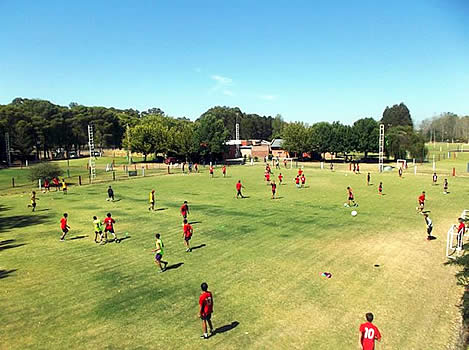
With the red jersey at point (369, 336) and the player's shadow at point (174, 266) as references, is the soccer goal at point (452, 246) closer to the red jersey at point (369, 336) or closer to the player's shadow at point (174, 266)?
the red jersey at point (369, 336)

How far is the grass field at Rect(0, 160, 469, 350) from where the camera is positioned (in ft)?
32.9

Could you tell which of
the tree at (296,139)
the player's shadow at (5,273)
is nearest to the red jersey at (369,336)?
the player's shadow at (5,273)

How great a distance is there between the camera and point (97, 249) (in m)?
17.8

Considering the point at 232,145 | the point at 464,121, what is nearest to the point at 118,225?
the point at 232,145

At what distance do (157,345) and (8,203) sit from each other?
28.8 m

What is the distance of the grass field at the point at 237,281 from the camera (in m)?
10.0

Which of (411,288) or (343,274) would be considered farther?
(343,274)

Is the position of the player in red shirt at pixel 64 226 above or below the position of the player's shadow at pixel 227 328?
above

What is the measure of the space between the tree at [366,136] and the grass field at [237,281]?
150ft

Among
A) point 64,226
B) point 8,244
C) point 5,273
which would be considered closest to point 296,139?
point 64,226

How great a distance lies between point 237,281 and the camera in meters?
13.6

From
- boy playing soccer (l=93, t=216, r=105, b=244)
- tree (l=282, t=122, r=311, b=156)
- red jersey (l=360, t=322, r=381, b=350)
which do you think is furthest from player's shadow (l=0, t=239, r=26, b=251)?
tree (l=282, t=122, r=311, b=156)

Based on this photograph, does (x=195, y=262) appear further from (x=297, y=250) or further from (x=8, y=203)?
(x=8, y=203)

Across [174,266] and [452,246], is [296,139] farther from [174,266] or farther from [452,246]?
[174,266]
